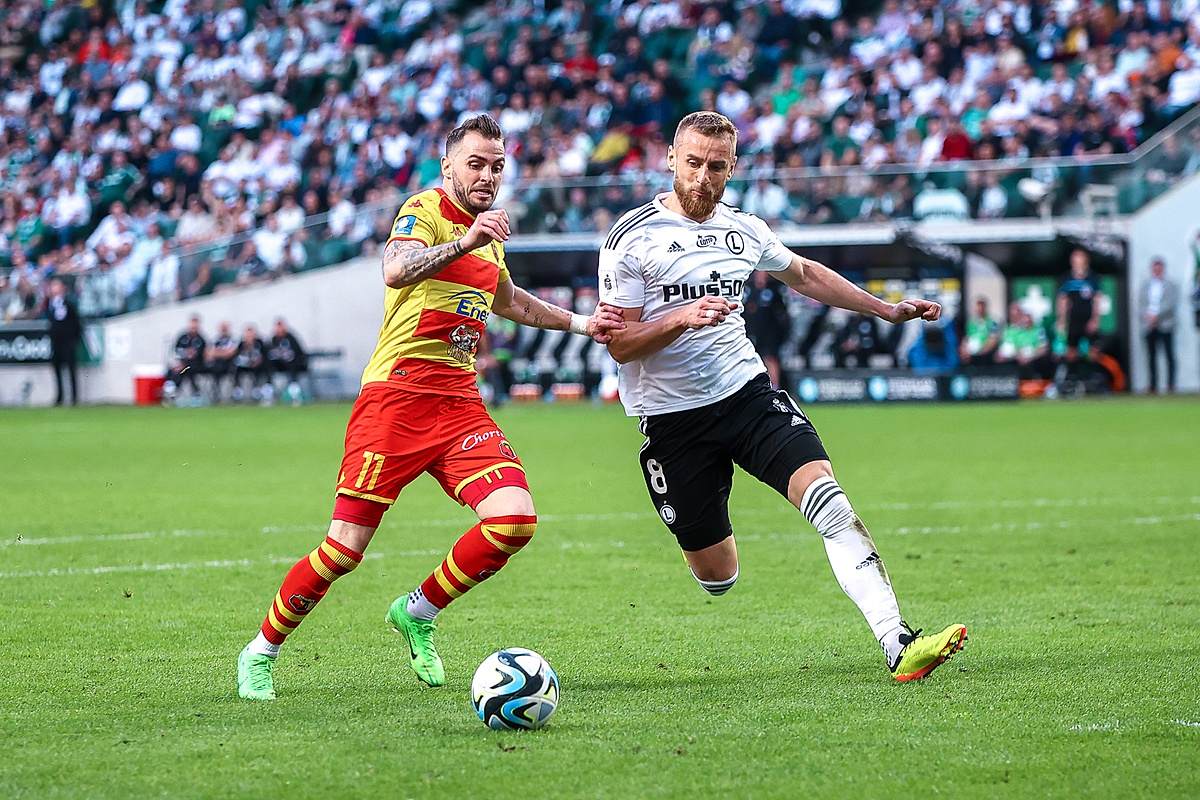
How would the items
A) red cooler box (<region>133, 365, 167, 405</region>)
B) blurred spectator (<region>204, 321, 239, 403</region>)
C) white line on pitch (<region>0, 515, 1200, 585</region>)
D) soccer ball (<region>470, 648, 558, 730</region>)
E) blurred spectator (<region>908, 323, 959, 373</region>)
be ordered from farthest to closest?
red cooler box (<region>133, 365, 167, 405</region>), blurred spectator (<region>204, 321, 239, 403</region>), blurred spectator (<region>908, 323, 959, 373</region>), white line on pitch (<region>0, 515, 1200, 585</region>), soccer ball (<region>470, 648, 558, 730</region>)

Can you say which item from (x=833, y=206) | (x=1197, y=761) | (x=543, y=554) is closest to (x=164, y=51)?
(x=833, y=206)

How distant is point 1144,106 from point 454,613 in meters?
21.4

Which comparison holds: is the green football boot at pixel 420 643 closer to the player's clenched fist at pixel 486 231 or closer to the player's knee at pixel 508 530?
the player's knee at pixel 508 530

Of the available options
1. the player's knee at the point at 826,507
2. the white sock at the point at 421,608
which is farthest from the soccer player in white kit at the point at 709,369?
the white sock at the point at 421,608

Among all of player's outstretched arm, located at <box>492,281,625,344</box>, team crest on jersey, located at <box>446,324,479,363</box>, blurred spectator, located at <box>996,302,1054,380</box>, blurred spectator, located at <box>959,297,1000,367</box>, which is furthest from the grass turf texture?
blurred spectator, located at <box>959,297,1000,367</box>

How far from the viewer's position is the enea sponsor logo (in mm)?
5645

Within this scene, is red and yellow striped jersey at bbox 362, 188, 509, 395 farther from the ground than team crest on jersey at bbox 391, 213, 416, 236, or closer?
closer

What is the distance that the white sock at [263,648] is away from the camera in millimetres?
5382

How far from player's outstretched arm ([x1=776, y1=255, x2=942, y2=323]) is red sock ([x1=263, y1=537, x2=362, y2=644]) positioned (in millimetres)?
2258

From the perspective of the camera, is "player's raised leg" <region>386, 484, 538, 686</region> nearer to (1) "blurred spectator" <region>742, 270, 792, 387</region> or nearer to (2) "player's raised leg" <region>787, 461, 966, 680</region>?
(2) "player's raised leg" <region>787, 461, 966, 680</region>

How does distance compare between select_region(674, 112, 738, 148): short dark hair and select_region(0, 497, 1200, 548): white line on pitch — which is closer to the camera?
select_region(674, 112, 738, 148): short dark hair

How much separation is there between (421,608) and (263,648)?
2.09 feet

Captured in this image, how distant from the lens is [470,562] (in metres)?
5.58

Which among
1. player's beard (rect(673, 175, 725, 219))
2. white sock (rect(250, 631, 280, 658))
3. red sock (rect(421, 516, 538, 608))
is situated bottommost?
white sock (rect(250, 631, 280, 658))
